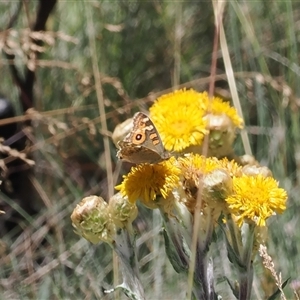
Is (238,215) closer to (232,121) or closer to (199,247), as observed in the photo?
(199,247)

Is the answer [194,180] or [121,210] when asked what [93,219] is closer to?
[121,210]

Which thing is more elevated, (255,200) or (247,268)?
(255,200)

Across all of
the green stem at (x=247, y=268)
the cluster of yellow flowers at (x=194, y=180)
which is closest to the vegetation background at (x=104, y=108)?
the green stem at (x=247, y=268)

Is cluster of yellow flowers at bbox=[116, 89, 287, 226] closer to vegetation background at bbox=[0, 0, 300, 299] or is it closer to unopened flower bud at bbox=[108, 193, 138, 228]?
unopened flower bud at bbox=[108, 193, 138, 228]

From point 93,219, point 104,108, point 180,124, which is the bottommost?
point 104,108

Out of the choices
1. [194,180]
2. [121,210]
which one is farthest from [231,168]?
[121,210]

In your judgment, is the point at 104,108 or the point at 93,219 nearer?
the point at 93,219

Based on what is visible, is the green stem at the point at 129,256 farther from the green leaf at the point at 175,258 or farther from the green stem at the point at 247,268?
the green stem at the point at 247,268

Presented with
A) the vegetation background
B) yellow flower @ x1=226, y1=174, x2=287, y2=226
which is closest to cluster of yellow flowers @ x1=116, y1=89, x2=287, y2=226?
yellow flower @ x1=226, y1=174, x2=287, y2=226
